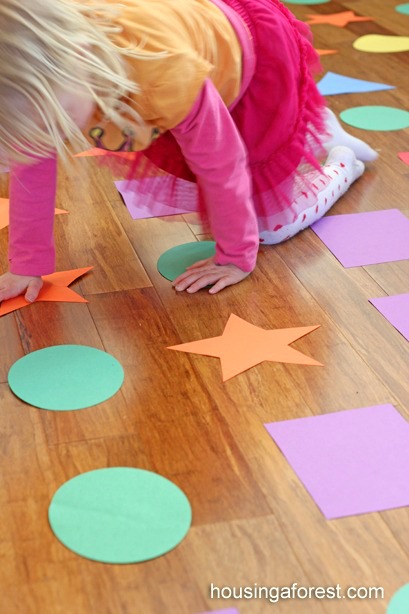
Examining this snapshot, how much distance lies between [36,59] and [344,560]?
0.61 meters

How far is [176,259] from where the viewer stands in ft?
4.71

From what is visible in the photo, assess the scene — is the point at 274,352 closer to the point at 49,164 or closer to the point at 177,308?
the point at 177,308

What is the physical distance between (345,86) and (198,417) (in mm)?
1242

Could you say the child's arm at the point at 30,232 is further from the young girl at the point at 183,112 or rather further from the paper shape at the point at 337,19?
→ the paper shape at the point at 337,19

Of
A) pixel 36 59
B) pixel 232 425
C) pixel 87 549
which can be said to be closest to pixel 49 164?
pixel 36 59

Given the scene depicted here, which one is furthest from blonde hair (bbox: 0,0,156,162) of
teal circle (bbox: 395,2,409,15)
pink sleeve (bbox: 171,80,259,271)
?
teal circle (bbox: 395,2,409,15)

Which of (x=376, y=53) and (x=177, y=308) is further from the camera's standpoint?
(x=376, y=53)

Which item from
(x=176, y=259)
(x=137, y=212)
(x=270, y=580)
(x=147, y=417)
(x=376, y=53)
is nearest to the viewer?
(x=270, y=580)

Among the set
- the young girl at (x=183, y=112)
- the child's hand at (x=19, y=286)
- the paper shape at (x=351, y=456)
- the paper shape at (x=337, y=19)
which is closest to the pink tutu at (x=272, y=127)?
the young girl at (x=183, y=112)

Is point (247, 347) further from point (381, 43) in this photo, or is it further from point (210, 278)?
point (381, 43)

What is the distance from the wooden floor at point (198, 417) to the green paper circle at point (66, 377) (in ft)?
0.05

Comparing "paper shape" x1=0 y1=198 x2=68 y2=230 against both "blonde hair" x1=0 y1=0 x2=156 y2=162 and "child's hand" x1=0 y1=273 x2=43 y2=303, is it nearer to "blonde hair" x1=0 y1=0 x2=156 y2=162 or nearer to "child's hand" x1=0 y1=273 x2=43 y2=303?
"child's hand" x1=0 y1=273 x2=43 y2=303

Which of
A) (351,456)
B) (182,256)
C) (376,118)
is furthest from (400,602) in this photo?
(376,118)

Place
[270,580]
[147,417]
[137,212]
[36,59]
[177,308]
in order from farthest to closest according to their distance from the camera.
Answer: [137,212]
[177,308]
[147,417]
[36,59]
[270,580]
